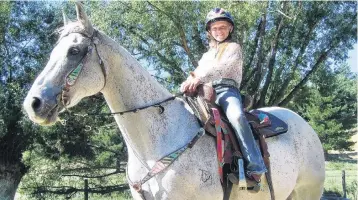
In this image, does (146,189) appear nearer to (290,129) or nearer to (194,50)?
(290,129)

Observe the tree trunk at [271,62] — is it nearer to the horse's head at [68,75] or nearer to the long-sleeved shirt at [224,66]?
the long-sleeved shirt at [224,66]

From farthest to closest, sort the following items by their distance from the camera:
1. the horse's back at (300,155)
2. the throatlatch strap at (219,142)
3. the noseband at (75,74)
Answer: the horse's back at (300,155), the throatlatch strap at (219,142), the noseband at (75,74)

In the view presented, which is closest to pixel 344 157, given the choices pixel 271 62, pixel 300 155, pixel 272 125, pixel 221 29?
pixel 271 62

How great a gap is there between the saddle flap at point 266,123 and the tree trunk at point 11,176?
1196 cm

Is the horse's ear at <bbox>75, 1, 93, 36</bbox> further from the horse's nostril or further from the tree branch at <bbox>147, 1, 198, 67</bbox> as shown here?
the tree branch at <bbox>147, 1, 198, 67</bbox>

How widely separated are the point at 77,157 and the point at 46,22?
5.13 meters

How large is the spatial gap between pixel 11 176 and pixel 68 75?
12797 mm

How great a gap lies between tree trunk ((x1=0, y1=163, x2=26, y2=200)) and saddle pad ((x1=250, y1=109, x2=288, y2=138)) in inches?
470

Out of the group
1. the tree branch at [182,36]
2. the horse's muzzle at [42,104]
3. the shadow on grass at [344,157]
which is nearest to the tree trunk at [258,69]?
the tree branch at [182,36]

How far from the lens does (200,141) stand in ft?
10.8

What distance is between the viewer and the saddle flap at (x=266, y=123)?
3.76 metres

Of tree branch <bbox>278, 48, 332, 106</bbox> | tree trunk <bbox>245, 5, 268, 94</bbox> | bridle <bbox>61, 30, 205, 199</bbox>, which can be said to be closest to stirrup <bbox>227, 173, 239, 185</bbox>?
bridle <bbox>61, 30, 205, 199</bbox>

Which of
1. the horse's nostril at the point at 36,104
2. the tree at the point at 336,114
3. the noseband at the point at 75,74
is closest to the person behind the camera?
the horse's nostril at the point at 36,104

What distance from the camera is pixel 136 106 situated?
125 inches
